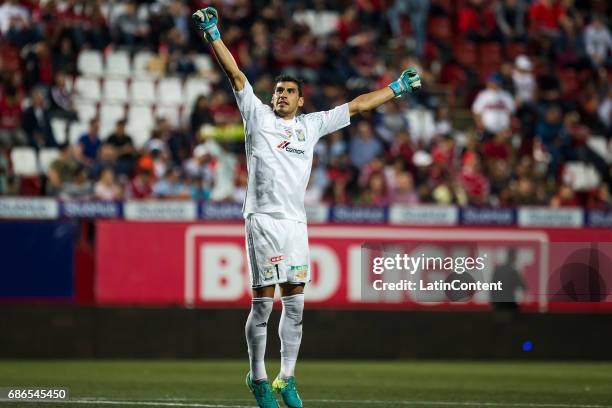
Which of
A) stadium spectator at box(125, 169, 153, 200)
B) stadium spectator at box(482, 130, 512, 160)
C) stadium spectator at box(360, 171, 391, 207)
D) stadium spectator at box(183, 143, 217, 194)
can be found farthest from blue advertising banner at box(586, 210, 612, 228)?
stadium spectator at box(125, 169, 153, 200)

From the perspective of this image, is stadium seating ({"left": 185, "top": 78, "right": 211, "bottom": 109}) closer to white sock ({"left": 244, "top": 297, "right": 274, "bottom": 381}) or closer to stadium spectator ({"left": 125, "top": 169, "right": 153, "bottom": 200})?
stadium spectator ({"left": 125, "top": 169, "right": 153, "bottom": 200})

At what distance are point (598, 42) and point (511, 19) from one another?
1.80 m

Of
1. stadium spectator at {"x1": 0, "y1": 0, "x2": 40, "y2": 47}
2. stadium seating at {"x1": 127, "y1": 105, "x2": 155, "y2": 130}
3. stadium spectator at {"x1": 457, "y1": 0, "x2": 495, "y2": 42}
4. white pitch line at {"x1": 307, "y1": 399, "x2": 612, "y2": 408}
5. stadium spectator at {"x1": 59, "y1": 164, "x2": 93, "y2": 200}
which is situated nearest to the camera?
white pitch line at {"x1": 307, "y1": 399, "x2": 612, "y2": 408}

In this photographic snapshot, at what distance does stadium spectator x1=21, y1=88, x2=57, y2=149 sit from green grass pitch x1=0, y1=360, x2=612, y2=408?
4.81 m

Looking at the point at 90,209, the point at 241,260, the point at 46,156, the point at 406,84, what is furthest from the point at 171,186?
the point at 406,84

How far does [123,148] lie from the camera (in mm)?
18641

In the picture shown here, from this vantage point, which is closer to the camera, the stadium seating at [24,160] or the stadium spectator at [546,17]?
the stadium seating at [24,160]

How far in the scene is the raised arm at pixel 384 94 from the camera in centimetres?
980

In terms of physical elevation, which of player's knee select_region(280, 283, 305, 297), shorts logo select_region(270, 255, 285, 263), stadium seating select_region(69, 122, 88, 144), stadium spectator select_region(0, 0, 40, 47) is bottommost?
player's knee select_region(280, 283, 305, 297)

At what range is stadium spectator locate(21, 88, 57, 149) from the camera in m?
18.8

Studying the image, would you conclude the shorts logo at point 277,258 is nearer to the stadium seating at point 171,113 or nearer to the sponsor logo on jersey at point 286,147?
the sponsor logo on jersey at point 286,147

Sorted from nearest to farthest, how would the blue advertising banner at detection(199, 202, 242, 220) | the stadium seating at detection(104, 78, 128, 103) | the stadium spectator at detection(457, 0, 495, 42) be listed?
the blue advertising banner at detection(199, 202, 242, 220)
the stadium seating at detection(104, 78, 128, 103)
the stadium spectator at detection(457, 0, 495, 42)

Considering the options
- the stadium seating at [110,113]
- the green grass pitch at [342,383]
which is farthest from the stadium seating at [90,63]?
the green grass pitch at [342,383]

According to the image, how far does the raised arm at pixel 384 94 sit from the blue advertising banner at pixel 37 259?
21.8 feet
